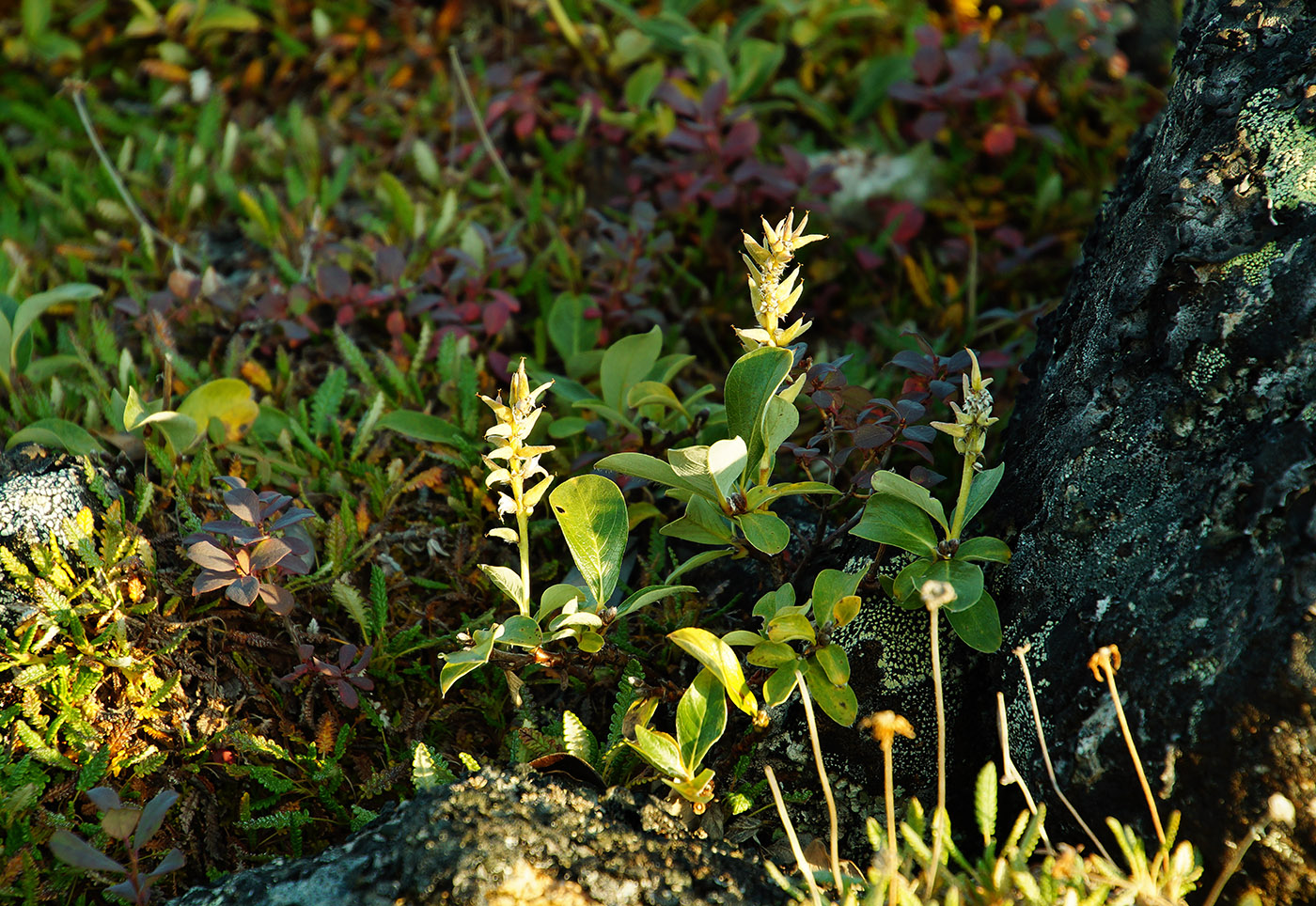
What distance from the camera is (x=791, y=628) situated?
1.91 meters

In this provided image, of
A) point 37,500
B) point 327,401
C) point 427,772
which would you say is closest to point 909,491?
point 427,772

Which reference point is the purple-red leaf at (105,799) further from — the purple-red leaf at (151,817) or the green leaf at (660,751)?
the green leaf at (660,751)

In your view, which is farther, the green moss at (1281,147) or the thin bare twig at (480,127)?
the thin bare twig at (480,127)

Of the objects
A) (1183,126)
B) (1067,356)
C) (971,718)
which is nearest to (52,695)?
(971,718)

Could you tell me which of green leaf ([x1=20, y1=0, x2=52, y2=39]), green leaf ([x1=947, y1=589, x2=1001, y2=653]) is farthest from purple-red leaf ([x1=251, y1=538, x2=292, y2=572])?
green leaf ([x1=20, y1=0, x2=52, y2=39])

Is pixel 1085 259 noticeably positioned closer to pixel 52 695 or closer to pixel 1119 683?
pixel 1119 683

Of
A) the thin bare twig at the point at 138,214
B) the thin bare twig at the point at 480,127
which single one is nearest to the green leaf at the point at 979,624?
the thin bare twig at the point at 480,127

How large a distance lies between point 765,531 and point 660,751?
478mm

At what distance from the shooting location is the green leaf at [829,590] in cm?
194

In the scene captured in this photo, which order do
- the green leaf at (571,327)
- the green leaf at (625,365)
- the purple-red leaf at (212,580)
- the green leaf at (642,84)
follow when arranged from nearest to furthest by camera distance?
the purple-red leaf at (212,580) < the green leaf at (625,365) < the green leaf at (571,327) < the green leaf at (642,84)

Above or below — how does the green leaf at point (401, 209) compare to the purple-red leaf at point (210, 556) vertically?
above

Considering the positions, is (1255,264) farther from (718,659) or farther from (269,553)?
(269,553)

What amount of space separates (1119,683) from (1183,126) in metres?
1.27

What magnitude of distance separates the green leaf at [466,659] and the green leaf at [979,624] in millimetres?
895
